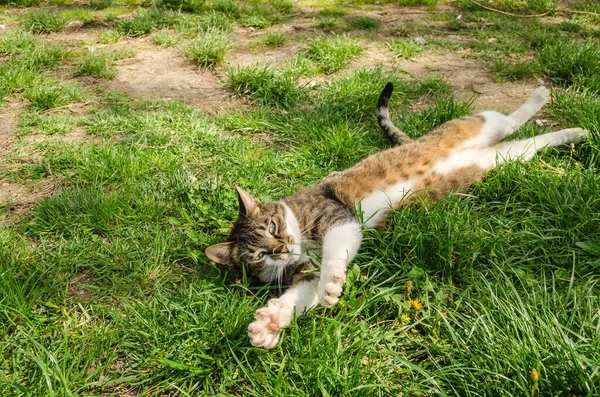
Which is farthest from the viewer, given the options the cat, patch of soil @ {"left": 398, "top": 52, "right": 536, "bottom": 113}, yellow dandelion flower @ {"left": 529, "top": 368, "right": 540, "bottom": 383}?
patch of soil @ {"left": 398, "top": 52, "right": 536, "bottom": 113}

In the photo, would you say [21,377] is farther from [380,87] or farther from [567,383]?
[380,87]

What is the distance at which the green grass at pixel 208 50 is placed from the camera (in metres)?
5.21

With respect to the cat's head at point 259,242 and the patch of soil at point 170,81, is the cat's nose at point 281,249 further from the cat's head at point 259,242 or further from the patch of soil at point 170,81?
the patch of soil at point 170,81

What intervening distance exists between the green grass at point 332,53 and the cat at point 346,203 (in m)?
1.43

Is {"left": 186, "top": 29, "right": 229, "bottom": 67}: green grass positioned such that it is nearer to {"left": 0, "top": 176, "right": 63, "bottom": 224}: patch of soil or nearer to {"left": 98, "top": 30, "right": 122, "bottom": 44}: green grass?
{"left": 98, "top": 30, "right": 122, "bottom": 44}: green grass

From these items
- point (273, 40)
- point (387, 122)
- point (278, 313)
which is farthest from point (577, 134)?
point (273, 40)

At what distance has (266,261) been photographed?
9.07 feet

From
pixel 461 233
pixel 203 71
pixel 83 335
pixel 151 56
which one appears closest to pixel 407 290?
pixel 461 233

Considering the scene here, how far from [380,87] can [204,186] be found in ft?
6.92

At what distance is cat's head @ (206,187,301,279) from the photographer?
2723mm

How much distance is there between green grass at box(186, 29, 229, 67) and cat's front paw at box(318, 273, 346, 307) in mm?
3716

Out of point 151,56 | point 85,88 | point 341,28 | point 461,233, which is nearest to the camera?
point 461,233

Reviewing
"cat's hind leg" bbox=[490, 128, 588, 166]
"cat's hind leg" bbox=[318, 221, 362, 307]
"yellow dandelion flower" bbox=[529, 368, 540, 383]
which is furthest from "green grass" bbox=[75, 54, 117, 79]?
"yellow dandelion flower" bbox=[529, 368, 540, 383]

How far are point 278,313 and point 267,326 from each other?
0.31 feet
